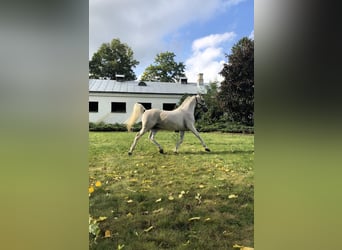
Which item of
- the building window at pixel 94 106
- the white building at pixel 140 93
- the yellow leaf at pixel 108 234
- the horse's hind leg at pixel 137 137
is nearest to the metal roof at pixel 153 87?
the white building at pixel 140 93

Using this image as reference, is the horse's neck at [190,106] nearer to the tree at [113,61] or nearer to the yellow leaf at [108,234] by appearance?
the tree at [113,61]

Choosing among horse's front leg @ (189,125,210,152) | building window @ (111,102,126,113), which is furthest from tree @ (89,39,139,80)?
horse's front leg @ (189,125,210,152)

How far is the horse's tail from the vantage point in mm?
1650

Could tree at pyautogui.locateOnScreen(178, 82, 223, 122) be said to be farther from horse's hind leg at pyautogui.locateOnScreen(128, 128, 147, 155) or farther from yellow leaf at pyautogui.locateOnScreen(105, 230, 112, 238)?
yellow leaf at pyautogui.locateOnScreen(105, 230, 112, 238)

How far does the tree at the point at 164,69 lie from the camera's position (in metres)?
1.58

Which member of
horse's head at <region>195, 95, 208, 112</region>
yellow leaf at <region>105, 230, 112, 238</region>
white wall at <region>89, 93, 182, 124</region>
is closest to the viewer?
yellow leaf at <region>105, 230, 112, 238</region>

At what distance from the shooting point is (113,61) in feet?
5.20

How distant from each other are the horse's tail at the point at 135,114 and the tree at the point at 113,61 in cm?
17

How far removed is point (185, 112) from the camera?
5.41 feet

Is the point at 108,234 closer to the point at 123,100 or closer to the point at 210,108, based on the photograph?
the point at 123,100

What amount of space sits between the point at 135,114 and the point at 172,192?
0.49m

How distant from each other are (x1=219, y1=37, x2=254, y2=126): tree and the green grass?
0.13m
